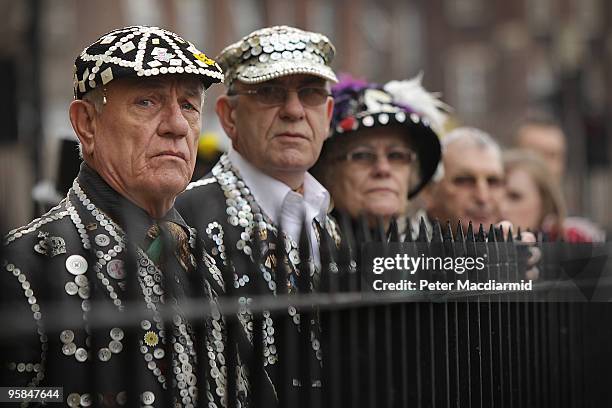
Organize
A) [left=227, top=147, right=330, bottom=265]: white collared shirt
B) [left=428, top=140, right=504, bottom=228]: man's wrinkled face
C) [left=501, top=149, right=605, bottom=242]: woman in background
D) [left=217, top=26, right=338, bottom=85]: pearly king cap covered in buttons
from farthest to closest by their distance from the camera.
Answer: [left=501, top=149, right=605, bottom=242]: woman in background < [left=428, top=140, right=504, bottom=228]: man's wrinkled face < [left=217, top=26, right=338, bottom=85]: pearly king cap covered in buttons < [left=227, top=147, right=330, bottom=265]: white collared shirt

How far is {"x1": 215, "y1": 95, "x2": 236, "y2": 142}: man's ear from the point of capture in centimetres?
470

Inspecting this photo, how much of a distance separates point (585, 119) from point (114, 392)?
2465 centimetres

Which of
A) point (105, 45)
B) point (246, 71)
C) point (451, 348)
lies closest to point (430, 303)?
point (451, 348)

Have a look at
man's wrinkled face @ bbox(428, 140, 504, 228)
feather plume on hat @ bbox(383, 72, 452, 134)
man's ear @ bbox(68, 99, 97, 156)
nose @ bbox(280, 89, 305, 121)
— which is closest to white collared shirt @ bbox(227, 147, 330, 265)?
nose @ bbox(280, 89, 305, 121)

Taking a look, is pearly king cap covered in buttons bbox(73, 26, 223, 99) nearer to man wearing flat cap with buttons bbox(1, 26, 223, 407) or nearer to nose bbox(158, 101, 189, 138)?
man wearing flat cap with buttons bbox(1, 26, 223, 407)

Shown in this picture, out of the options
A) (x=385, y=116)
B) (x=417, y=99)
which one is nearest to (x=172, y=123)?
(x=385, y=116)

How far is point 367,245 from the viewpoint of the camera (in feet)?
13.1

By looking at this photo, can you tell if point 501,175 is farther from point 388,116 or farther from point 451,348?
point 451,348

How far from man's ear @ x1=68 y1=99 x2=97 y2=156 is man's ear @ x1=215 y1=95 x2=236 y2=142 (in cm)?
96

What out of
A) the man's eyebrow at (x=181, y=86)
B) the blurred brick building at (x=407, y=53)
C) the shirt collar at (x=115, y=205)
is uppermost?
the blurred brick building at (x=407, y=53)

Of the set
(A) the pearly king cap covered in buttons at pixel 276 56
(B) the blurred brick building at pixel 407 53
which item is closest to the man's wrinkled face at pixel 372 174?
(A) the pearly king cap covered in buttons at pixel 276 56

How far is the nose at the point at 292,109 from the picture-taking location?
4.54m

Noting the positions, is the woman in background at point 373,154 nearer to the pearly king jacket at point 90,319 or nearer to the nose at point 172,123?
the nose at point 172,123

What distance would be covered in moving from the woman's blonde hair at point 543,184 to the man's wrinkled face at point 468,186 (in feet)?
3.22
